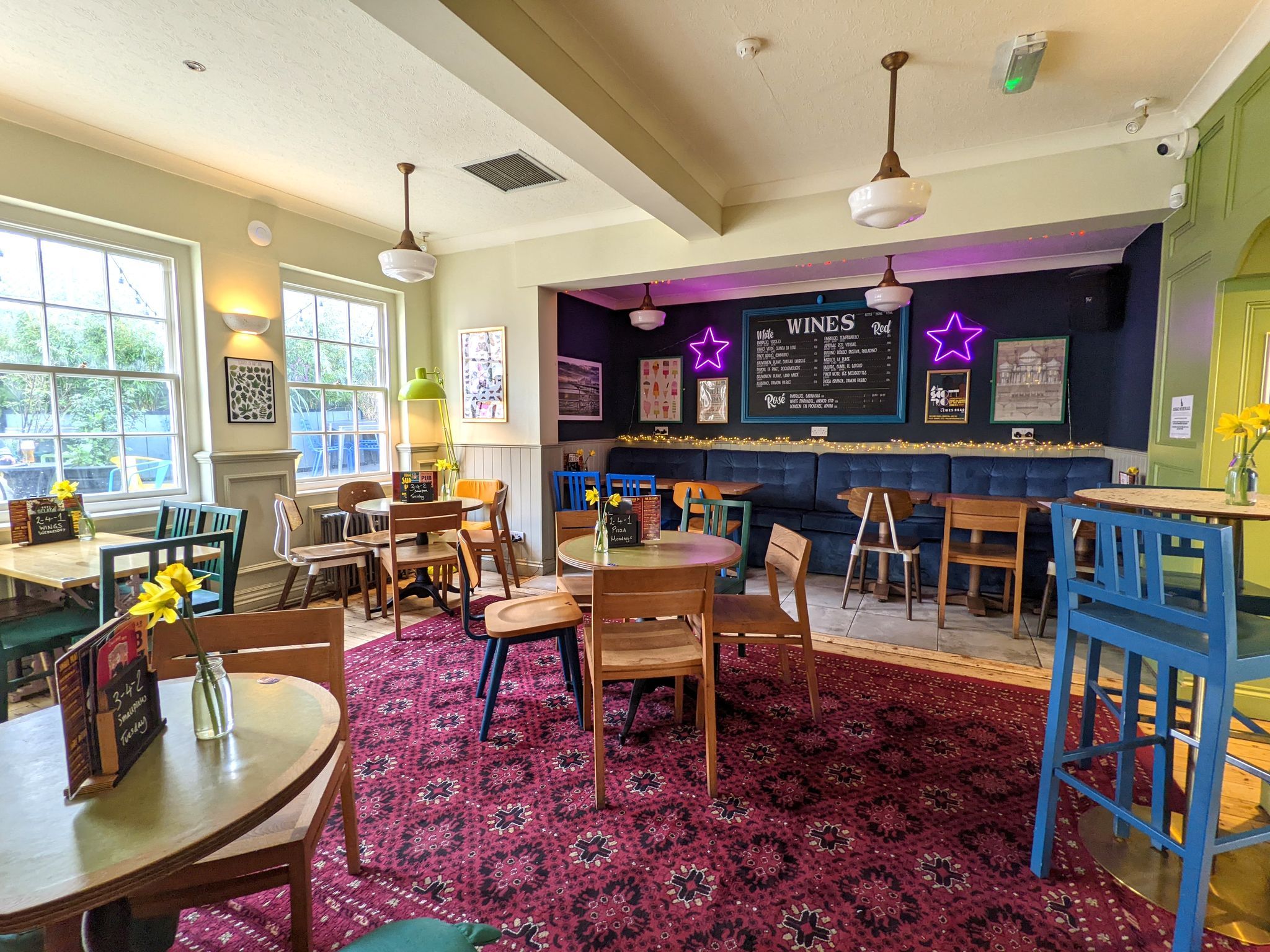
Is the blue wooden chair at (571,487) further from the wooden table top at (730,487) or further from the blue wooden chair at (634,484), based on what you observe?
the wooden table top at (730,487)

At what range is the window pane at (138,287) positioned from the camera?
11.7ft

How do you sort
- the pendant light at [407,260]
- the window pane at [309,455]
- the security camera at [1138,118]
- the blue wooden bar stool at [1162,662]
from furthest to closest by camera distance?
the window pane at [309,455], the pendant light at [407,260], the security camera at [1138,118], the blue wooden bar stool at [1162,662]

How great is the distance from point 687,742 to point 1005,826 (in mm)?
1122

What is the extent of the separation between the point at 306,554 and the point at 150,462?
111 cm

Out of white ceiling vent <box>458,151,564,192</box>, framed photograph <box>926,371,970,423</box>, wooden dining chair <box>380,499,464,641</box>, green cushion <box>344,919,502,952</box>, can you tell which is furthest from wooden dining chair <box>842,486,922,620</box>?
green cushion <box>344,919,502,952</box>

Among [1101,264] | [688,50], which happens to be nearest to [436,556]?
[688,50]

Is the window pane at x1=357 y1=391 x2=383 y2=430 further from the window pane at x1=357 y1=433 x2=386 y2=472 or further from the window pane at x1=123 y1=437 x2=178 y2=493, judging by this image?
the window pane at x1=123 y1=437 x2=178 y2=493

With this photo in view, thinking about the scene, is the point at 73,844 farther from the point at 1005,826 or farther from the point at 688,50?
the point at 688,50

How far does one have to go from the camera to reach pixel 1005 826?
1928mm

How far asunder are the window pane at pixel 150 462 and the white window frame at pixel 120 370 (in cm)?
1

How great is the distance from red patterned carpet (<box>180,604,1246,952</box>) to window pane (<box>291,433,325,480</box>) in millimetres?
2526

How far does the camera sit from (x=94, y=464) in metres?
3.51

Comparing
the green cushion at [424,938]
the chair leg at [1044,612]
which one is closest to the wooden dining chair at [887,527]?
the chair leg at [1044,612]

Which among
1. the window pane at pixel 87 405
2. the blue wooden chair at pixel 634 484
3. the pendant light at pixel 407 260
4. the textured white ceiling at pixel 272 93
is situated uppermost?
the textured white ceiling at pixel 272 93
